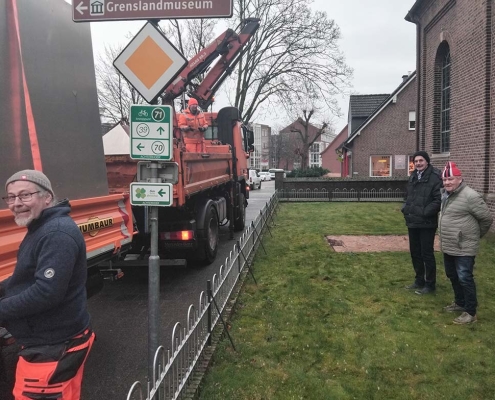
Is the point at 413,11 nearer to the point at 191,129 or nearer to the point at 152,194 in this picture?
the point at 191,129

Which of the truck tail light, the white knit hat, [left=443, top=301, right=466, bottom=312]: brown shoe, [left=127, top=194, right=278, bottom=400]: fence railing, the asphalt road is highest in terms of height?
the white knit hat

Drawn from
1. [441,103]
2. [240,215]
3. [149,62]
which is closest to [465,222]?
[149,62]

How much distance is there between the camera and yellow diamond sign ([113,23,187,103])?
305cm

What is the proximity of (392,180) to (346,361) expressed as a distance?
16521 millimetres

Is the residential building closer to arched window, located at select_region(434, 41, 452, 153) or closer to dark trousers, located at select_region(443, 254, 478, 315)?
arched window, located at select_region(434, 41, 452, 153)

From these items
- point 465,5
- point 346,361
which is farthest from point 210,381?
point 465,5

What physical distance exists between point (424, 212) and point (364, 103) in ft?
101

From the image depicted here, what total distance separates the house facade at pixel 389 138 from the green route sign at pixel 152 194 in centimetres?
2553

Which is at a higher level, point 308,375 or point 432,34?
point 432,34

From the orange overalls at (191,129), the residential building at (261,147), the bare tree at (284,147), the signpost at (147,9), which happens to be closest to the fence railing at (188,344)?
the signpost at (147,9)

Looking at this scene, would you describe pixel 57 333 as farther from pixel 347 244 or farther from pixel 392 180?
pixel 392 180

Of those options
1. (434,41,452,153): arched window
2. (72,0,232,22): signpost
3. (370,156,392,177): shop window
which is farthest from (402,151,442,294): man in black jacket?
(370,156,392,177): shop window

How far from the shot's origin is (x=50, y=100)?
333 cm

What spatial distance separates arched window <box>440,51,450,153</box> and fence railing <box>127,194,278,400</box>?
10215 mm
